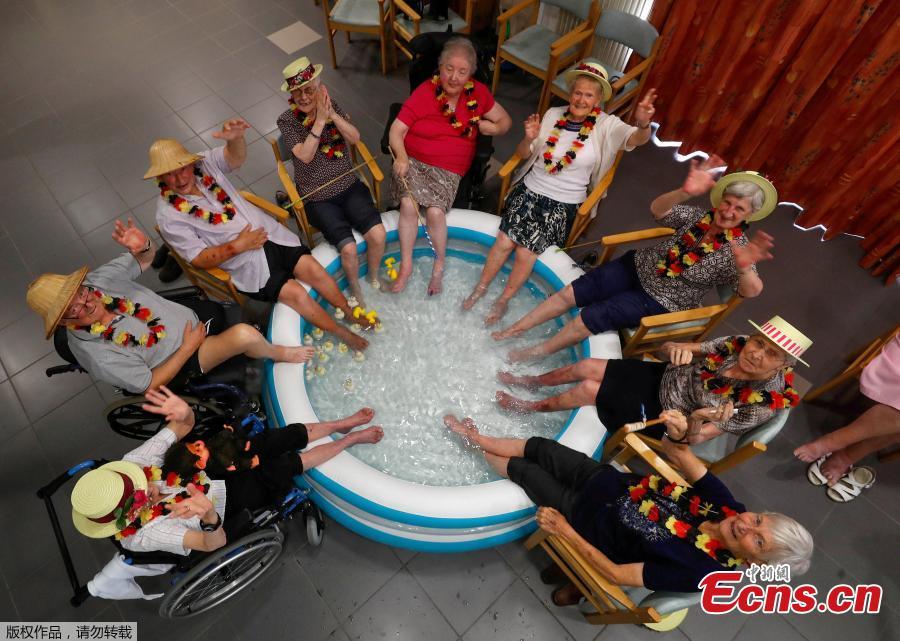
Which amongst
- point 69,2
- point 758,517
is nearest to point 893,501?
point 758,517

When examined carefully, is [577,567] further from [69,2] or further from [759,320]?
[69,2]

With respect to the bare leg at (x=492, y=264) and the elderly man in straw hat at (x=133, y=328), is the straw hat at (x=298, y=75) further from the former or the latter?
the bare leg at (x=492, y=264)

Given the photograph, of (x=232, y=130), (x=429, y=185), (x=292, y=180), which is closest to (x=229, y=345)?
(x=232, y=130)

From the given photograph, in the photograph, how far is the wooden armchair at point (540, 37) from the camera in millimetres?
3451

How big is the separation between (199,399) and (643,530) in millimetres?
1803

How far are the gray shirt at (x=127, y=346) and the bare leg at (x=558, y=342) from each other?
1646mm

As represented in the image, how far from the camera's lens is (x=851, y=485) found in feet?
8.40

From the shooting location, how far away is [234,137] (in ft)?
7.82

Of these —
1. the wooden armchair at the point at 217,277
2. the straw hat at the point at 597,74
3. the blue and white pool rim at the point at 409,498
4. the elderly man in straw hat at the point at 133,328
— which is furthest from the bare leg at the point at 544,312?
the wooden armchair at the point at 217,277

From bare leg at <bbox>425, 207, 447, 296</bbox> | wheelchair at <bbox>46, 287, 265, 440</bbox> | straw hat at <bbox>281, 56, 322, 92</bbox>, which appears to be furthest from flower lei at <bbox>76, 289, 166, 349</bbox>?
bare leg at <bbox>425, 207, 447, 296</bbox>

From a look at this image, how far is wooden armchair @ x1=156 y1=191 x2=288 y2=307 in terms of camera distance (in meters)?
2.41

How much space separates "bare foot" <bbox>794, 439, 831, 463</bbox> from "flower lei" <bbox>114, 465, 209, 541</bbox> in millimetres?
2844

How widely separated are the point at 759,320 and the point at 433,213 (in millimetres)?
2131

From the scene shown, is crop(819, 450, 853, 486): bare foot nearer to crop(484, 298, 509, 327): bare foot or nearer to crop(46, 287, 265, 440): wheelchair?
crop(484, 298, 509, 327): bare foot
